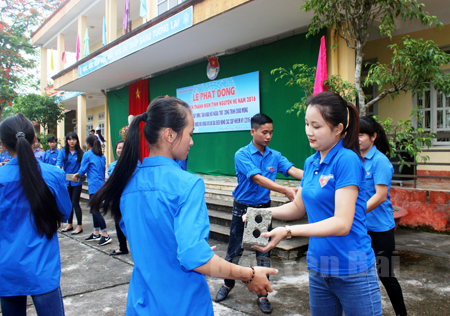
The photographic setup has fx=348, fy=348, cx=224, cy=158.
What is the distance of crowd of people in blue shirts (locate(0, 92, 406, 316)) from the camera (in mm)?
1245

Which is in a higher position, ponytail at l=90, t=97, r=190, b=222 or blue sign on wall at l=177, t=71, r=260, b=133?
blue sign on wall at l=177, t=71, r=260, b=133

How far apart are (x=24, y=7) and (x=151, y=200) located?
71.9 feet

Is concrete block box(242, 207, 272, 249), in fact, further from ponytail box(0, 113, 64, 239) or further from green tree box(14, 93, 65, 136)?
green tree box(14, 93, 65, 136)

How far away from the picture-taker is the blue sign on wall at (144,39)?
7.04 m

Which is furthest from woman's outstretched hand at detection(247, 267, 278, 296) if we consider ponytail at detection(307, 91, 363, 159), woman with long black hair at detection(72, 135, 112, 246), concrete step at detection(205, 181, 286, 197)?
concrete step at detection(205, 181, 286, 197)

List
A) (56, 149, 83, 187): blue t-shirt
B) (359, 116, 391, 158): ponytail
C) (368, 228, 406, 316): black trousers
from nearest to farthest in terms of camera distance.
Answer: (368, 228, 406, 316): black trousers, (359, 116, 391, 158): ponytail, (56, 149, 83, 187): blue t-shirt

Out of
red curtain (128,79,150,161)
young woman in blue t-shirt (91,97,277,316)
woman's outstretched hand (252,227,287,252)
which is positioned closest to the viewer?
young woman in blue t-shirt (91,97,277,316)

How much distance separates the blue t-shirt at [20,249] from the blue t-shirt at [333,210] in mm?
1457

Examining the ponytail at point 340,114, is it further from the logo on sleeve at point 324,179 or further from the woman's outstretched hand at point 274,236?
the woman's outstretched hand at point 274,236

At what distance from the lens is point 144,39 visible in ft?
26.7

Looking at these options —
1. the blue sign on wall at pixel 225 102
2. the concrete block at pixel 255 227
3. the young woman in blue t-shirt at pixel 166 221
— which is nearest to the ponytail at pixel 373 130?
the concrete block at pixel 255 227

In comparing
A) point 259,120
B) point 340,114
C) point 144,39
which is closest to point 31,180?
point 340,114

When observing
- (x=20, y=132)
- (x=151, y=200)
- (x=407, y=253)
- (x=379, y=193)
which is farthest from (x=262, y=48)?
(x=151, y=200)

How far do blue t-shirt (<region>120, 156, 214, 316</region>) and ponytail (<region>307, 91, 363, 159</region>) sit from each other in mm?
788
